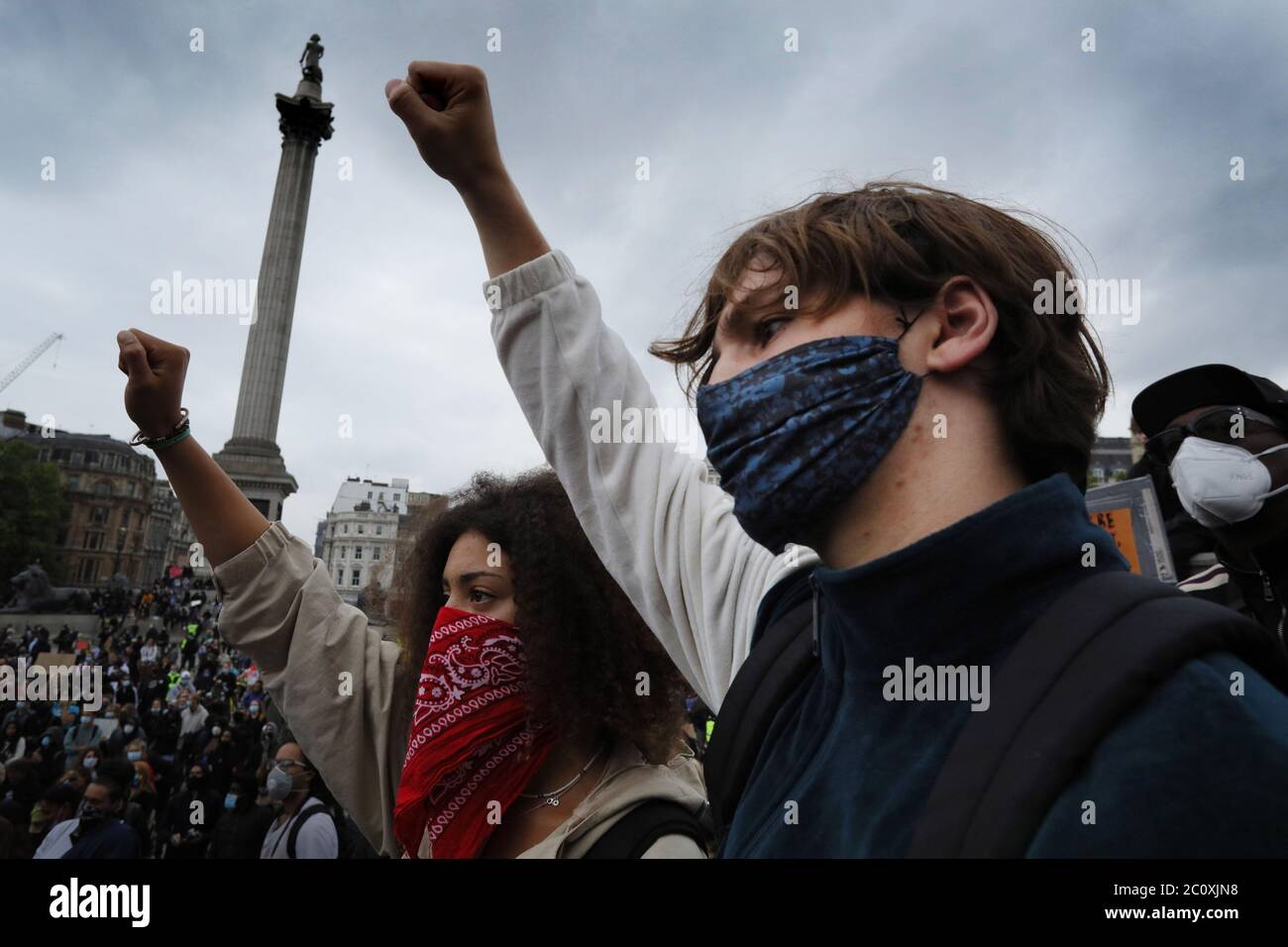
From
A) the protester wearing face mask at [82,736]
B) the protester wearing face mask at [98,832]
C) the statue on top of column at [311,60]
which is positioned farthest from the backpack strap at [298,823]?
the statue on top of column at [311,60]

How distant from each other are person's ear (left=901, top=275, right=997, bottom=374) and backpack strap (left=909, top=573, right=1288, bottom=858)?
49cm

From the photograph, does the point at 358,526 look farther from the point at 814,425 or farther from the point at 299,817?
the point at 814,425

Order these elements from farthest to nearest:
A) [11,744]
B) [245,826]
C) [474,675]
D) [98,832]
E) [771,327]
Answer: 1. [11,744]
2. [245,826]
3. [98,832]
4. [474,675]
5. [771,327]

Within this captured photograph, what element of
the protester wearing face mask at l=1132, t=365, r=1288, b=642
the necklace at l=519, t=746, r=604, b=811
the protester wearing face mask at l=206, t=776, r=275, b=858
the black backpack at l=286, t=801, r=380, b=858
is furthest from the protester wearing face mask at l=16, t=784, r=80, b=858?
the protester wearing face mask at l=1132, t=365, r=1288, b=642

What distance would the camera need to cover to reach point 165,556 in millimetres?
93188

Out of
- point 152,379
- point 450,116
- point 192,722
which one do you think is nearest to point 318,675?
point 152,379

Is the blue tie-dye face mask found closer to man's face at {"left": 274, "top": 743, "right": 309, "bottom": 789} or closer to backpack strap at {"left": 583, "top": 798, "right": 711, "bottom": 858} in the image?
backpack strap at {"left": 583, "top": 798, "right": 711, "bottom": 858}

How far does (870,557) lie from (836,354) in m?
0.35

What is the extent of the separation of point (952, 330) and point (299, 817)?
17.7ft

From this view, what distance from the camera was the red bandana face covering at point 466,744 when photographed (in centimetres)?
229

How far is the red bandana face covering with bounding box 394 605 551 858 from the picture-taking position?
7.50 feet

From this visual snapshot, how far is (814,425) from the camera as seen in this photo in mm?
1318
